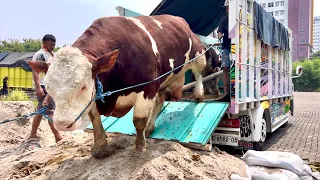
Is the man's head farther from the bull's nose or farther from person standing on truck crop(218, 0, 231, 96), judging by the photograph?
the bull's nose

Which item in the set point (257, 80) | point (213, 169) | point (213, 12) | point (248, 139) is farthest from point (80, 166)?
point (213, 12)

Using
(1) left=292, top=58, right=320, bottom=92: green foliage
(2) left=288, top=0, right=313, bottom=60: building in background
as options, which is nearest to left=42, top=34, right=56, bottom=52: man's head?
(1) left=292, top=58, right=320, bottom=92: green foliage

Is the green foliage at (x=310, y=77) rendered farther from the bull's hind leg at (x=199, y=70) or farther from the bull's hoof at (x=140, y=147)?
the bull's hoof at (x=140, y=147)

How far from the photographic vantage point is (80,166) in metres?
3.59

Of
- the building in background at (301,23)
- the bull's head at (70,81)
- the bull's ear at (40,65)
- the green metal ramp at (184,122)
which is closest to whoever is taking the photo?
the bull's head at (70,81)

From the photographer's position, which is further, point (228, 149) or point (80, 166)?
point (228, 149)

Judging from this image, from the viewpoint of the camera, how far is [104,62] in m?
2.87

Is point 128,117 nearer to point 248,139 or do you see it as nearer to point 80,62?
point 248,139

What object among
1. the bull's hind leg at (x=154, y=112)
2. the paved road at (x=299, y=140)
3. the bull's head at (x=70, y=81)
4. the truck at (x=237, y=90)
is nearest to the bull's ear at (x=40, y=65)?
the bull's head at (x=70, y=81)

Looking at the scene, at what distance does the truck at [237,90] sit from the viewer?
4.47 m

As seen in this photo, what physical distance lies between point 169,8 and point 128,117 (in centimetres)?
256

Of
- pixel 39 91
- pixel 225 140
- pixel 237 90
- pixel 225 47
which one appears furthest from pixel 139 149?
pixel 225 47

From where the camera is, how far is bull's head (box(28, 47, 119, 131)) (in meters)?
2.67

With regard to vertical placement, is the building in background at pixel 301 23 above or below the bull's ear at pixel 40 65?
above
